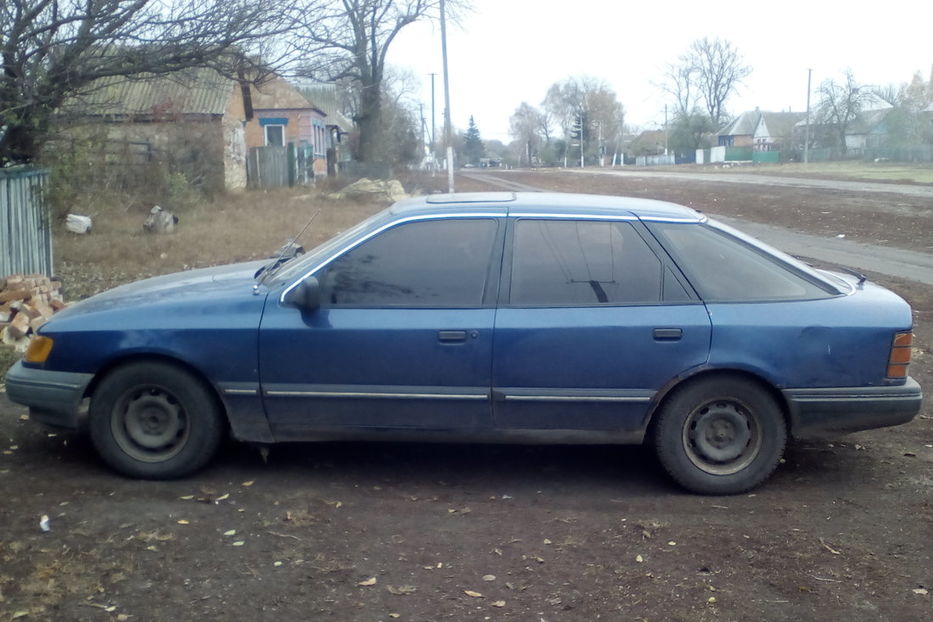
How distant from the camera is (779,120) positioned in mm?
102562

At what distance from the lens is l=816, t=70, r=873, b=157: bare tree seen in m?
76.1

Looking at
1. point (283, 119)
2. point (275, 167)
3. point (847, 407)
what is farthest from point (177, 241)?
point (283, 119)

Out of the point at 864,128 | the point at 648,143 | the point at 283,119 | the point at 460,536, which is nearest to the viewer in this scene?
the point at 460,536

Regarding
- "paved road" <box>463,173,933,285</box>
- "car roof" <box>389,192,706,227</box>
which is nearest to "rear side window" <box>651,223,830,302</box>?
"car roof" <box>389,192,706,227</box>

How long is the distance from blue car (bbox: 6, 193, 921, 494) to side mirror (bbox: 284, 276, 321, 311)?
0.5 inches

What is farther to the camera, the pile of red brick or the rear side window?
the pile of red brick

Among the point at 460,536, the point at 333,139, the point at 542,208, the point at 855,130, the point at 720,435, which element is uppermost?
the point at 855,130

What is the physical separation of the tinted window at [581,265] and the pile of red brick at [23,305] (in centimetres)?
503

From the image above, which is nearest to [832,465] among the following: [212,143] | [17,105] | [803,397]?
[803,397]

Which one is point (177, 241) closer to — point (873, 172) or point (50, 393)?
point (50, 393)

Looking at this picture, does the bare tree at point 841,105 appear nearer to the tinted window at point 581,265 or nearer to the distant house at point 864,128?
the distant house at point 864,128

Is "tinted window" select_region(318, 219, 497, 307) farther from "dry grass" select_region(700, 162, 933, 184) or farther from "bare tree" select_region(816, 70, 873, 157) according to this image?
"bare tree" select_region(816, 70, 873, 157)

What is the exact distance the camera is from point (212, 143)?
84.4 ft

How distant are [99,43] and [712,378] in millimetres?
8152
